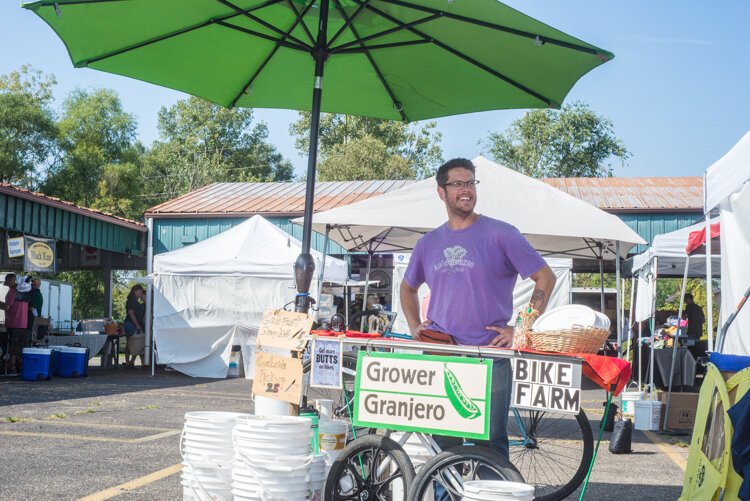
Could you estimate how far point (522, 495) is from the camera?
3496 mm

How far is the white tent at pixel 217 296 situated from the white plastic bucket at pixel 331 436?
12652mm

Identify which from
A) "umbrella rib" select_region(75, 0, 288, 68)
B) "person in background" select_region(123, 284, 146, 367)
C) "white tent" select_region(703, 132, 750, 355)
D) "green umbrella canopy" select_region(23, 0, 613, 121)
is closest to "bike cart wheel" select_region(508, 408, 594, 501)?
"white tent" select_region(703, 132, 750, 355)

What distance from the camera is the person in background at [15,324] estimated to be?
54.2ft

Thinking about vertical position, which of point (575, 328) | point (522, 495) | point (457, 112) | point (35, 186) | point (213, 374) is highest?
point (35, 186)

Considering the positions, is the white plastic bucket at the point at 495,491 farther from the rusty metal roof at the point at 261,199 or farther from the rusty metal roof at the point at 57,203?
the rusty metal roof at the point at 261,199

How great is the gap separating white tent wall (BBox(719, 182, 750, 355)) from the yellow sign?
15435mm

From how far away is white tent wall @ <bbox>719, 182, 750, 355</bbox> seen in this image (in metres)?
7.77

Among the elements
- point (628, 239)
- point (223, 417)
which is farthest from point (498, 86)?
point (628, 239)

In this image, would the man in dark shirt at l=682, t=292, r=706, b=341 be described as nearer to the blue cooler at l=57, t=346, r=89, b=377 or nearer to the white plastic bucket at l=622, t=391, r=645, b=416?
the white plastic bucket at l=622, t=391, r=645, b=416

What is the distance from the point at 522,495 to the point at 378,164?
4596 cm

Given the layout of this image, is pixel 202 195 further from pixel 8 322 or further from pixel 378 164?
pixel 378 164

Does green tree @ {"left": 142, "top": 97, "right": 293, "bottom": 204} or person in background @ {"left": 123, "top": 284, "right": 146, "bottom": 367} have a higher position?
green tree @ {"left": 142, "top": 97, "right": 293, "bottom": 204}

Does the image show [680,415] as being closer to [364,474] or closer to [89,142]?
[364,474]

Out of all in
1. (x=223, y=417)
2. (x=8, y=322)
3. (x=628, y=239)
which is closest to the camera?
(x=223, y=417)
